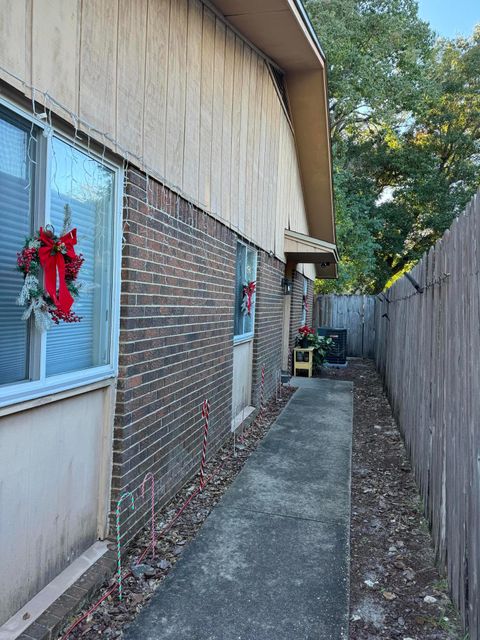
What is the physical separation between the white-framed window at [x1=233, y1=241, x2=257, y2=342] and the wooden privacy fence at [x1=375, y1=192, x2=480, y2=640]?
253 centimetres

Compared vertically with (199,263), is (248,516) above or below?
below

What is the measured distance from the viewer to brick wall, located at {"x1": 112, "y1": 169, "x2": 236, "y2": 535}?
10.8ft

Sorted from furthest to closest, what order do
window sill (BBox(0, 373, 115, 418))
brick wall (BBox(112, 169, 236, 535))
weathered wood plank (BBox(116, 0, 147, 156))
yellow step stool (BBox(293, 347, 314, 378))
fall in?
yellow step stool (BBox(293, 347, 314, 378)) → brick wall (BBox(112, 169, 236, 535)) → weathered wood plank (BBox(116, 0, 147, 156)) → window sill (BBox(0, 373, 115, 418))

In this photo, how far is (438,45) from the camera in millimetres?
23984

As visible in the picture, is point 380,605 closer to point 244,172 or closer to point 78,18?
point 78,18

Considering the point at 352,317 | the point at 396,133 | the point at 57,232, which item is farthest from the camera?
the point at 396,133

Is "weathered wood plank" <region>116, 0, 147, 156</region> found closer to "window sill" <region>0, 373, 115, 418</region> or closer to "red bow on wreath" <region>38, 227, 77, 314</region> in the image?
"red bow on wreath" <region>38, 227, 77, 314</region>

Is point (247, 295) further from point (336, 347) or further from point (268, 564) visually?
point (336, 347)

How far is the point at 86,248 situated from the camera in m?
2.94

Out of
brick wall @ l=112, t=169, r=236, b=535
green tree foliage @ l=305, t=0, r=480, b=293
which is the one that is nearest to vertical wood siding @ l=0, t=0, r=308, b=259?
brick wall @ l=112, t=169, r=236, b=535

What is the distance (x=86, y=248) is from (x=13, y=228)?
2.06 feet

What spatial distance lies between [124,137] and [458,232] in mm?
2365

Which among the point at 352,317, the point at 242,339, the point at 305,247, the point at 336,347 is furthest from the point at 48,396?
the point at 352,317

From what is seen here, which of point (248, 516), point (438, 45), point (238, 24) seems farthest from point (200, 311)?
point (438, 45)
